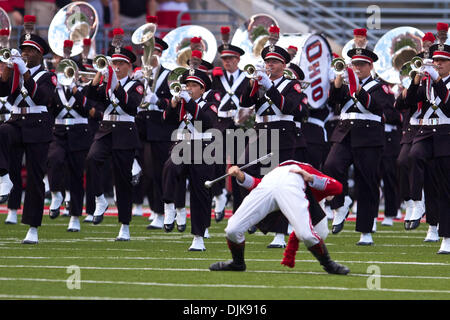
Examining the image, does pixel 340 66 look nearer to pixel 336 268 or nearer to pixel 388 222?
pixel 336 268

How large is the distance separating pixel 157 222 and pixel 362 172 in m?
3.07

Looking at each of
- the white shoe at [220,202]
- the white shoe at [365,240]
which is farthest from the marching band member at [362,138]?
the white shoe at [220,202]

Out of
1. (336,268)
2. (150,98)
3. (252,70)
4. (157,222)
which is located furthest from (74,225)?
(336,268)

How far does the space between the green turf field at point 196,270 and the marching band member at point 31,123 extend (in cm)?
42

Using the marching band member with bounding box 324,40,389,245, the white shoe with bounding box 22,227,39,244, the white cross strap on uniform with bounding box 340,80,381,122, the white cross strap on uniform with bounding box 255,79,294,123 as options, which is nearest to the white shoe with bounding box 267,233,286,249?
the marching band member with bounding box 324,40,389,245

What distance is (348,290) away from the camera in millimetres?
8914

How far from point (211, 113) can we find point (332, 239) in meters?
2.18

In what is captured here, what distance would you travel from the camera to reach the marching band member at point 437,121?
39.2 ft

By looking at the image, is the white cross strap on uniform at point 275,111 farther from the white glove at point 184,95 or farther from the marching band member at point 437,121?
the marching band member at point 437,121

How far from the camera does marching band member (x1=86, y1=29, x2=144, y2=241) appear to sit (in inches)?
513
